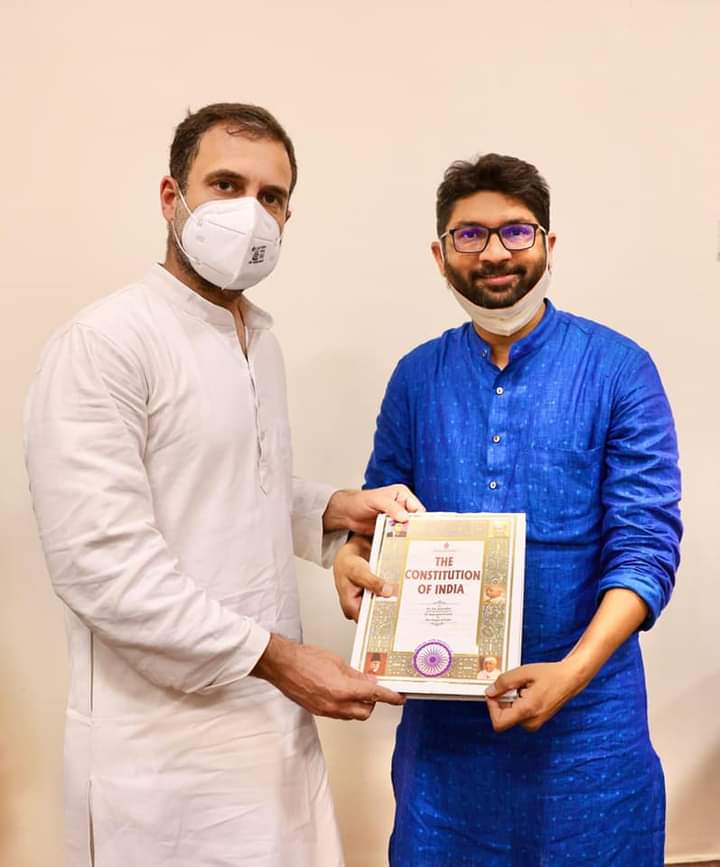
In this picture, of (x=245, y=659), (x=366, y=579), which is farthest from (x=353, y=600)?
(x=245, y=659)

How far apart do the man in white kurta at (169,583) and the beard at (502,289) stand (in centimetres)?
42

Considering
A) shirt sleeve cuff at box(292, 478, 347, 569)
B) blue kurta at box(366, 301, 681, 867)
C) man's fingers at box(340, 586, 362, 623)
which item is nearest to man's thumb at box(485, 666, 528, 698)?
blue kurta at box(366, 301, 681, 867)

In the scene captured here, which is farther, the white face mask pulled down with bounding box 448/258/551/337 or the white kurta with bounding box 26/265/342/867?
the white face mask pulled down with bounding box 448/258/551/337

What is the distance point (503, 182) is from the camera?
5.33 feet

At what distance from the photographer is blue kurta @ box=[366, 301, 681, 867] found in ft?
5.03

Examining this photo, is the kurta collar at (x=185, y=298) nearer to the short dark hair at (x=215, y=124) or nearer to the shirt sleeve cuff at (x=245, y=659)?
the short dark hair at (x=215, y=124)

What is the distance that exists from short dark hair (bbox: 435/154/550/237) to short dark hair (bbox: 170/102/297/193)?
1.10 ft

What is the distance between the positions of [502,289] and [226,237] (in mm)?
494

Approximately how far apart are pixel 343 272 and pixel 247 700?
1232 millimetres

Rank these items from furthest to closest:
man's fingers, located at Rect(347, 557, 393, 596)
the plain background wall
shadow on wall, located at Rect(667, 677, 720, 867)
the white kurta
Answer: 1. shadow on wall, located at Rect(667, 677, 720, 867)
2. the plain background wall
3. man's fingers, located at Rect(347, 557, 393, 596)
4. the white kurta

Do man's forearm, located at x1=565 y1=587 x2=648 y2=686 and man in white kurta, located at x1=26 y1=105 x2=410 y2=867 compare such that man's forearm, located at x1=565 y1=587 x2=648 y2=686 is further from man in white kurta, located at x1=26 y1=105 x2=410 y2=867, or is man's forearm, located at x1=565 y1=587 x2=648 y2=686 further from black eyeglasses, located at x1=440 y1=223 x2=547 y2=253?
black eyeglasses, located at x1=440 y1=223 x2=547 y2=253

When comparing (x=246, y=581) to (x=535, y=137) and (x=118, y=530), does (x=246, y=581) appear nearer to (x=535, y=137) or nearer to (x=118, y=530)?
(x=118, y=530)

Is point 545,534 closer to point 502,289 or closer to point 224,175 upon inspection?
point 502,289

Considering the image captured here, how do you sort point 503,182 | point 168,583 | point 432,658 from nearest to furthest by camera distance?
point 168,583, point 432,658, point 503,182
